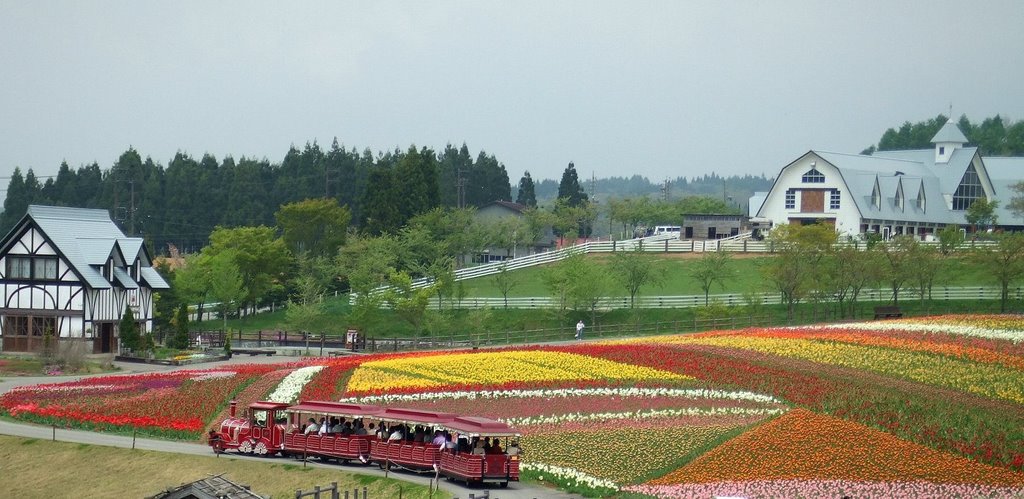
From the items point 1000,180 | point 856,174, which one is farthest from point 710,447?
point 1000,180

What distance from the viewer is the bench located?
218 ft

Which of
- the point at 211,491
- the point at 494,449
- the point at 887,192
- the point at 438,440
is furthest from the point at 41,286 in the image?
the point at 887,192

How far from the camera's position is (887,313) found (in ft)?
220

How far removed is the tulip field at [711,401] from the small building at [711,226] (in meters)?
46.2

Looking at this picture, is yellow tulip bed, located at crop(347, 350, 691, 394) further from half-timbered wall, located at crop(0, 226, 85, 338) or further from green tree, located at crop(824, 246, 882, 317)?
green tree, located at crop(824, 246, 882, 317)

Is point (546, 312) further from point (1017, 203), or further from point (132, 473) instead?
point (1017, 203)

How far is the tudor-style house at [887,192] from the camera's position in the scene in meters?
94.8

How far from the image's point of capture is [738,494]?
95.8 ft

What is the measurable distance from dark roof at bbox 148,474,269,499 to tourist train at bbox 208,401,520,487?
265 inches

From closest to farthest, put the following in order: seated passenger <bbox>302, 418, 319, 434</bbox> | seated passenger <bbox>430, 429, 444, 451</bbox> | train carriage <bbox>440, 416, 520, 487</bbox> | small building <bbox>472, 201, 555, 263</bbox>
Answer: train carriage <bbox>440, 416, 520, 487</bbox>, seated passenger <bbox>430, 429, 444, 451</bbox>, seated passenger <bbox>302, 418, 319, 434</bbox>, small building <bbox>472, 201, 555, 263</bbox>

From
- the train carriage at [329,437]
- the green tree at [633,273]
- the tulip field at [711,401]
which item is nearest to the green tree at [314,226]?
the green tree at [633,273]

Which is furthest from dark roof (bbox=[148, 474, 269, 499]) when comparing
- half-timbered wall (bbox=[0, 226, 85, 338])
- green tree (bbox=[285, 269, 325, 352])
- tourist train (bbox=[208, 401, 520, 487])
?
half-timbered wall (bbox=[0, 226, 85, 338])

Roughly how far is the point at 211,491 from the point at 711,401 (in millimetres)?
20413

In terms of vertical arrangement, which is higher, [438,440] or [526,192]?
[526,192]
